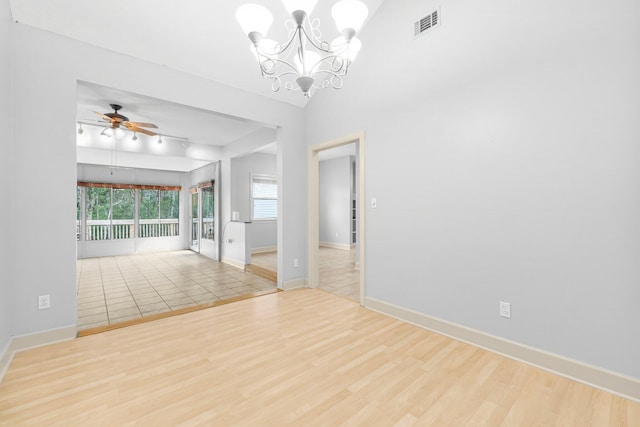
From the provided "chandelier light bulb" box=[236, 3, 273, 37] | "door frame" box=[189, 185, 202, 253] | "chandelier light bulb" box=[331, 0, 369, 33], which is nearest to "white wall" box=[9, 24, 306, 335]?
"chandelier light bulb" box=[236, 3, 273, 37]

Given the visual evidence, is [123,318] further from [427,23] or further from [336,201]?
[336,201]

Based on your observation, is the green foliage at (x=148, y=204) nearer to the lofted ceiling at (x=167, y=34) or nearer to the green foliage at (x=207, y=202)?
the green foliage at (x=207, y=202)

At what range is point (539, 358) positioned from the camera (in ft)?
6.52

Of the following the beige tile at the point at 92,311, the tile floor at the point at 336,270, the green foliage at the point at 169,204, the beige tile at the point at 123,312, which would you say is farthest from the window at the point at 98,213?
the beige tile at the point at 123,312

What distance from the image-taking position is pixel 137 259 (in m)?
6.82

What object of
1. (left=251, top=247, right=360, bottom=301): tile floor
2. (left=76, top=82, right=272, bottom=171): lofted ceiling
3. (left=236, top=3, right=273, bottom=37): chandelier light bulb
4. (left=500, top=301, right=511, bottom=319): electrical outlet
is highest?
(left=76, top=82, right=272, bottom=171): lofted ceiling

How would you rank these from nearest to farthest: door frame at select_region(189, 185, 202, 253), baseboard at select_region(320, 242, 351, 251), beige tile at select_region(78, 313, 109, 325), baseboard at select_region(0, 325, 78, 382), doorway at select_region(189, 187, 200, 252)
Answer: baseboard at select_region(0, 325, 78, 382) < beige tile at select_region(78, 313, 109, 325) < door frame at select_region(189, 185, 202, 253) < doorway at select_region(189, 187, 200, 252) < baseboard at select_region(320, 242, 351, 251)

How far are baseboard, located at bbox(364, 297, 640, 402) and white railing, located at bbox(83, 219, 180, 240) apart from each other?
25.4 ft

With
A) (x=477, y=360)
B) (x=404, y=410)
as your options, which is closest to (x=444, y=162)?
(x=477, y=360)

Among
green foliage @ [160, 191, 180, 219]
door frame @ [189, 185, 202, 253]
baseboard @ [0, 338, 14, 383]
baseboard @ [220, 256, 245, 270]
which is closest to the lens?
baseboard @ [0, 338, 14, 383]

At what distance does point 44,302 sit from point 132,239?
6013 mm

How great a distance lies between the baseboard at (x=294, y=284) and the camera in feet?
12.9

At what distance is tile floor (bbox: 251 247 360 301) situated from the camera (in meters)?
3.95

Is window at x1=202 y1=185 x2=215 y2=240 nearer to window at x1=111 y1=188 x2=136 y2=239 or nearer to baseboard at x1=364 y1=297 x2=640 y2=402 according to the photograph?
window at x1=111 y1=188 x2=136 y2=239
